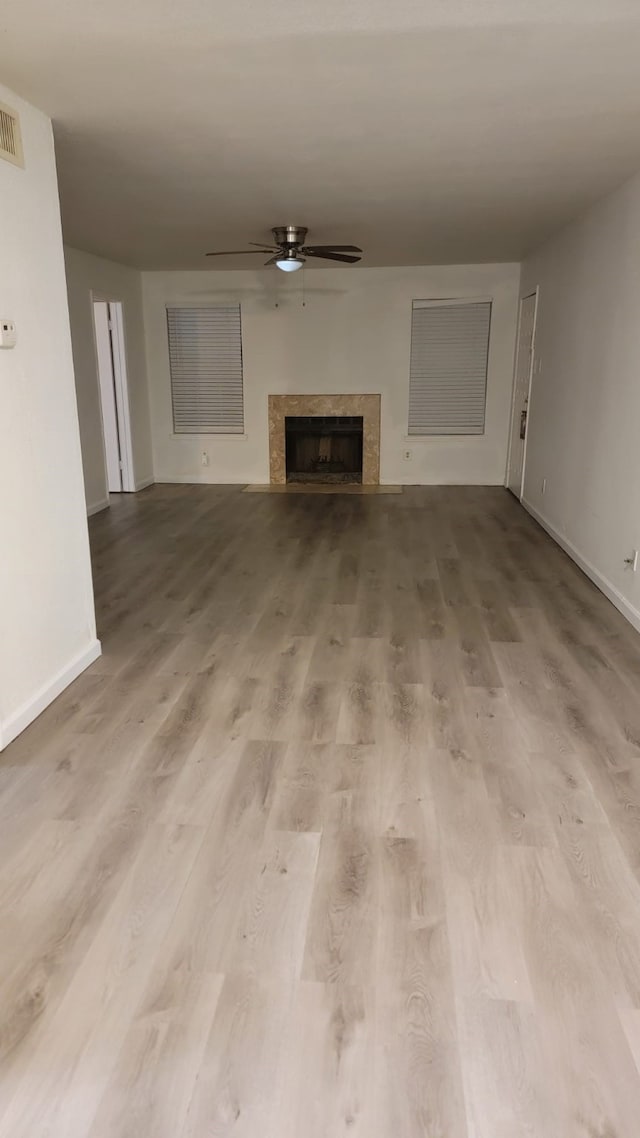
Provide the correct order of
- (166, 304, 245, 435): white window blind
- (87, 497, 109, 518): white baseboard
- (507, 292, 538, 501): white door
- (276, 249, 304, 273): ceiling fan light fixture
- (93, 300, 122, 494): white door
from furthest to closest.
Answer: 1. (166, 304, 245, 435): white window blind
2. (93, 300, 122, 494): white door
3. (507, 292, 538, 501): white door
4. (87, 497, 109, 518): white baseboard
5. (276, 249, 304, 273): ceiling fan light fixture

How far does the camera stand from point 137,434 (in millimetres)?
7918

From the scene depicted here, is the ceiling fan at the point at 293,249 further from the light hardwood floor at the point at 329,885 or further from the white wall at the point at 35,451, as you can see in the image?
the light hardwood floor at the point at 329,885

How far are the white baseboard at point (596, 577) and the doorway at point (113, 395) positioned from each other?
4.35m

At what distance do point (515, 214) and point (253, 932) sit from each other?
191 inches

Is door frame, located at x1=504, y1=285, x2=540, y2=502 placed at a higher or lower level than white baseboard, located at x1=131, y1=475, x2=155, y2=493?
higher

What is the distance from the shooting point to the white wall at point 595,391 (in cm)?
398

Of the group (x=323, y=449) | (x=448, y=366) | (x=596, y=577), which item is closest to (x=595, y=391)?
(x=596, y=577)

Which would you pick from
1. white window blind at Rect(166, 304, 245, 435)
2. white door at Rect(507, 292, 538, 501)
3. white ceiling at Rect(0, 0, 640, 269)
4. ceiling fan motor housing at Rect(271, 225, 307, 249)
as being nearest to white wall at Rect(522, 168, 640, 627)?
white ceiling at Rect(0, 0, 640, 269)

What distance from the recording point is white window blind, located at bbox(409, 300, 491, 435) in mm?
7660

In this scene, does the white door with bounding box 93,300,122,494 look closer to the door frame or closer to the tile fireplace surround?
the tile fireplace surround

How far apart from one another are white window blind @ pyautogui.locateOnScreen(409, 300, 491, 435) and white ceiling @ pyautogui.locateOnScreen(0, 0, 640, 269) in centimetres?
274

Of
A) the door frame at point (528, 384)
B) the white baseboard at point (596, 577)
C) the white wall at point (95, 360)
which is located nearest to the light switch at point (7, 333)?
the white baseboard at point (596, 577)

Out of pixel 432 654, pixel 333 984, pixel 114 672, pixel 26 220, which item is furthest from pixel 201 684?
pixel 26 220

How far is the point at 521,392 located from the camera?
288 inches
